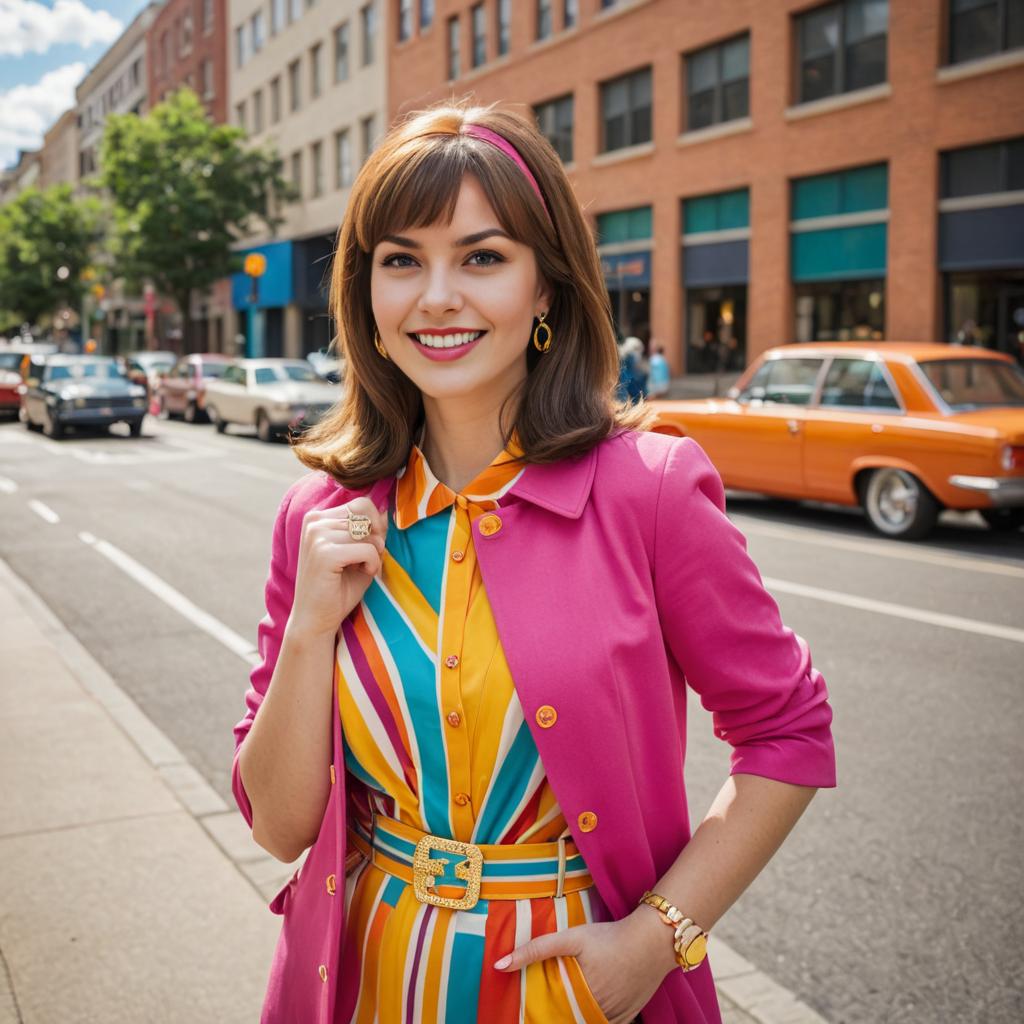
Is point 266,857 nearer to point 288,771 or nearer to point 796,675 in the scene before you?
point 288,771

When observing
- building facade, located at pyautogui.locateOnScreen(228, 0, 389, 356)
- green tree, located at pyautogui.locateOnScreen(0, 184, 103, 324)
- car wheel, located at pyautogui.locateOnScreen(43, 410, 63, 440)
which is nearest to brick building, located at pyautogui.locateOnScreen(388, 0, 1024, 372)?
building facade, located at pyautogui.locateOnScreen(228, 0, 389, 356)

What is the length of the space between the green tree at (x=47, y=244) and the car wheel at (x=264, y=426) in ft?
144

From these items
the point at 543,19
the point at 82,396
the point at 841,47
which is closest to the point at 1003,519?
the point at 841,47

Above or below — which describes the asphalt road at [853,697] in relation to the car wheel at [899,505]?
below

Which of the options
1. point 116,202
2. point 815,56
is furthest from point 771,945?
point 116,202

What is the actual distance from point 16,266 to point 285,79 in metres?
29.5

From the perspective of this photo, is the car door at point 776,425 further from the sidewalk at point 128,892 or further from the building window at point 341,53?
the building window at point 341,53

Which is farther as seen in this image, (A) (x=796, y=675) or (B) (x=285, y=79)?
(B) (x=285, y=79)

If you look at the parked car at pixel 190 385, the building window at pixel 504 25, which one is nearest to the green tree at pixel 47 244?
the parked car at pixel 190 385

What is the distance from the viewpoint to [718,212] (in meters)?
26.2

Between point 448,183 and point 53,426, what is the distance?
2497 cm

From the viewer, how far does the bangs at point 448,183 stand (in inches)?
69.2

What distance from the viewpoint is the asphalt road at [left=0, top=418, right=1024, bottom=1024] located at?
3730 mm

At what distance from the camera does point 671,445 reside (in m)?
1.76
